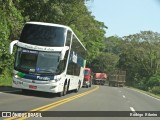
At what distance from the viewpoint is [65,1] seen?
4500 centimetres

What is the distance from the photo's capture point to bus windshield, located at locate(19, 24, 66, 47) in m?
23.3

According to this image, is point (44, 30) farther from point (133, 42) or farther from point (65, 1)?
point (133, 42)

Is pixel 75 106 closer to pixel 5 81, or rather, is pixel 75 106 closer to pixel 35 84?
pixel 35 84

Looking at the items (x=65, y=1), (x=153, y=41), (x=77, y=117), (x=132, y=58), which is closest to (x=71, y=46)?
(x=77, y=117)

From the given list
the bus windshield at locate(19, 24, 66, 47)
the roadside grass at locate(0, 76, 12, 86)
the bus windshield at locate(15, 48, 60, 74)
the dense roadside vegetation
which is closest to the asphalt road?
the bus windshield at locate(15, 48, 60, 74)

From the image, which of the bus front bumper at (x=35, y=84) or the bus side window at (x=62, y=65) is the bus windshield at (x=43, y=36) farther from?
the bus front bumper at (x=35, y=84)

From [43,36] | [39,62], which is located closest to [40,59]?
[39,62]

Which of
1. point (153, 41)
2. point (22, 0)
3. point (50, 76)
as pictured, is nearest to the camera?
point (50, 76)

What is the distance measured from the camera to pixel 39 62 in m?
23.0

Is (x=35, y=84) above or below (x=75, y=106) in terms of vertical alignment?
above

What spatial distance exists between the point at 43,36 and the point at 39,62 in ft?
4.89

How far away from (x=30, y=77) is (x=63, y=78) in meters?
2.12

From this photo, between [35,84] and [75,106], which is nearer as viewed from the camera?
[75,106]

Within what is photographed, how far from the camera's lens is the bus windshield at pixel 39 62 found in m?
23.0
